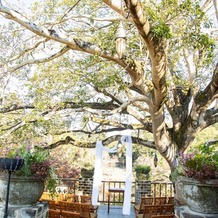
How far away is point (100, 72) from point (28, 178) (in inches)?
153

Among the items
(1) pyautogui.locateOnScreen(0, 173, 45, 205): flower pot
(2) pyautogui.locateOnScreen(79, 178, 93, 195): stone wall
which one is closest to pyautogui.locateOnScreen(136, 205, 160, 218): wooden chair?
(1) pyautogui.locateOnScreen(0, 173, 45, 205): flower pot

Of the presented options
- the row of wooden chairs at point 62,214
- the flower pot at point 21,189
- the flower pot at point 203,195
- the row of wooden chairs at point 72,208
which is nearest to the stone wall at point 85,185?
the row of wooden chairs at point 72,208

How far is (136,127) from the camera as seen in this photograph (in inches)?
339

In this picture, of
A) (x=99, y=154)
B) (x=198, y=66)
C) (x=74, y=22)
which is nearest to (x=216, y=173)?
(x=99, y=154)

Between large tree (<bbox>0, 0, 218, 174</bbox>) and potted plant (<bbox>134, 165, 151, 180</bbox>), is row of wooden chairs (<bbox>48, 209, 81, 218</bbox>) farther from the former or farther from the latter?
potted plant (<bbox>134, 165, 151, 180</bbox>)

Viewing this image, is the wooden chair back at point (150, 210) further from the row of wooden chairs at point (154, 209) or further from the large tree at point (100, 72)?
the large tree at point (100, 72)

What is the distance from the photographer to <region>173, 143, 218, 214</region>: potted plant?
3041 mm

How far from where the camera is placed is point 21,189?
338cm

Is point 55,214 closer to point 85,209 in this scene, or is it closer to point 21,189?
point 85,209

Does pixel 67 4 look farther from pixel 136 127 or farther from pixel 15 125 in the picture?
pixel 136 127

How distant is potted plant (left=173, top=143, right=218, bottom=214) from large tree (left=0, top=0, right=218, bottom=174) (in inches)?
72.7

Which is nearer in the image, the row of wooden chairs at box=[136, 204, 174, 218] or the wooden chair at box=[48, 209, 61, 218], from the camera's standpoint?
the wooden chair at box=[48, 209, 61, 218]

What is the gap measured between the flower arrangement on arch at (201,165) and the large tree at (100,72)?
1753 millimetres

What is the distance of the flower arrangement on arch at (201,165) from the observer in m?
3.09
